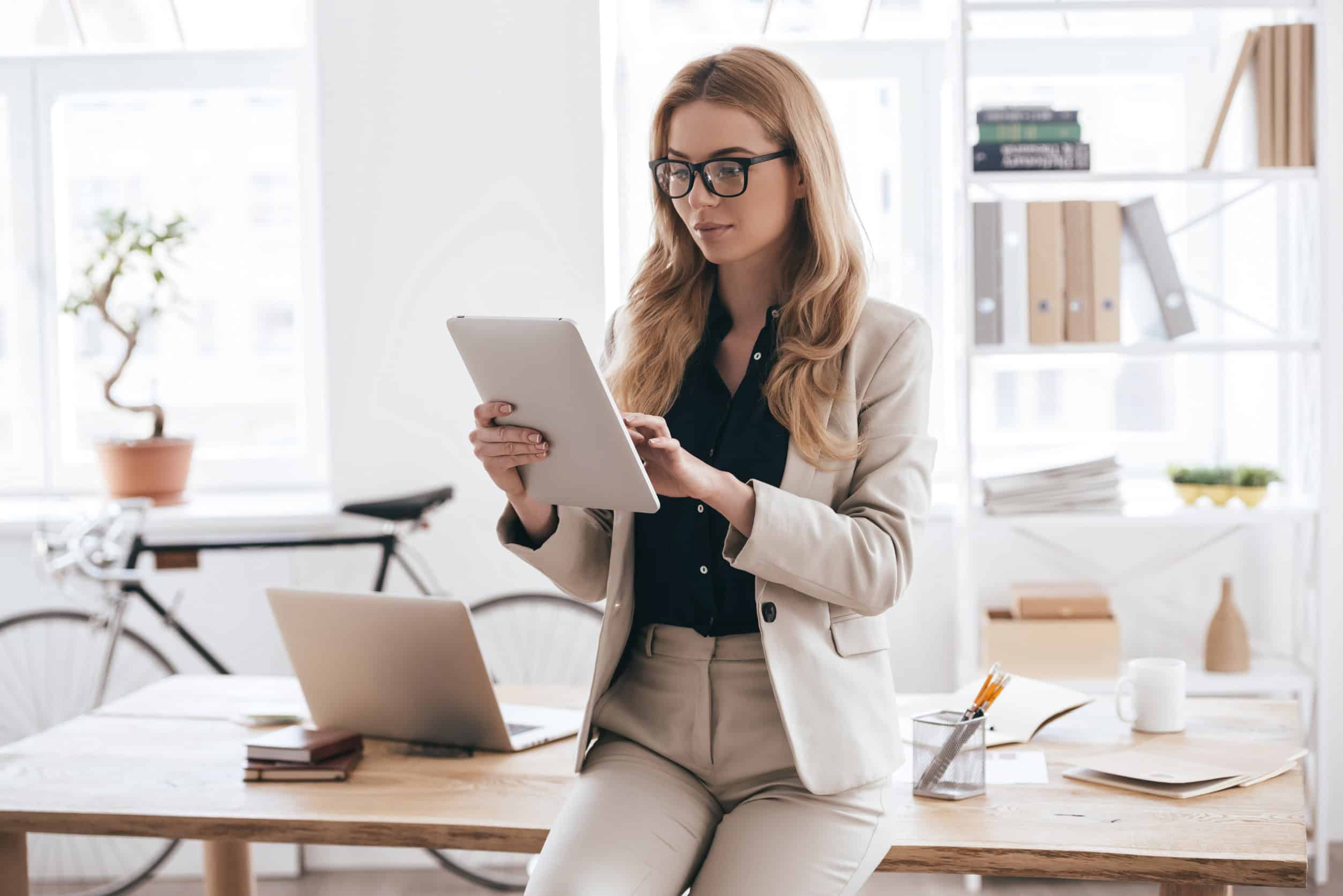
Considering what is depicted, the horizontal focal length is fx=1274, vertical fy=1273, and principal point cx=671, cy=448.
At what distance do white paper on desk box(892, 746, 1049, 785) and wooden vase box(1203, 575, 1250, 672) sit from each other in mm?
1369

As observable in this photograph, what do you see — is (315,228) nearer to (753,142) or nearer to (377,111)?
(377,111)

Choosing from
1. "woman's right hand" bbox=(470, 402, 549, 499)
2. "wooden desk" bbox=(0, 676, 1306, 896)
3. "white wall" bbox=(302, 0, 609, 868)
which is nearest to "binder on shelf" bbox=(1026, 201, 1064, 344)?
"white wall" bbox=(302, 0, 609, 868)

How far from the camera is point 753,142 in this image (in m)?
1.55

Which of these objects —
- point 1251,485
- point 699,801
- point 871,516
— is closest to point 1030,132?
point 1251,485

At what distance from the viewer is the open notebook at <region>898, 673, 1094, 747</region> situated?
1.75 meters

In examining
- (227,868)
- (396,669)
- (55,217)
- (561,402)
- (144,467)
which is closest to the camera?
(561,402)

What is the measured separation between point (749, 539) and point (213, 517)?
1.98 m

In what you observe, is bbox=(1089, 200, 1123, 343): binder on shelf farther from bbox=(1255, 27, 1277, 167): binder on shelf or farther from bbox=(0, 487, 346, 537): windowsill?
bbox=(0, 487, 346, 537): windowsill

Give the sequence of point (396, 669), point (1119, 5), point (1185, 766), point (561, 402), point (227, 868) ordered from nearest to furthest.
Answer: point (561, 402) < point (1185, 766) < point (396, 669) < point (227, 868) < point (1119, 5)

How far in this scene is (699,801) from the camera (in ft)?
4.84

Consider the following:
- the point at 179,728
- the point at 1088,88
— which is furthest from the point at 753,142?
the point at 1088,88

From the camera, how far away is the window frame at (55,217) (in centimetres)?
331

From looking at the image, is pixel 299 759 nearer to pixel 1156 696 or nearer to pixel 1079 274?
pixel 1156 696

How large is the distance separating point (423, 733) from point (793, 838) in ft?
2.00
